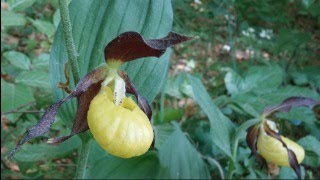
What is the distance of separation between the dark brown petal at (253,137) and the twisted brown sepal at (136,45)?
782mm

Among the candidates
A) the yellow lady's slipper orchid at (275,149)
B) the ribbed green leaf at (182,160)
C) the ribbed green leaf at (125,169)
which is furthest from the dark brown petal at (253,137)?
the ribbed green leaf at (125,169)

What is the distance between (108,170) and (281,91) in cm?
97

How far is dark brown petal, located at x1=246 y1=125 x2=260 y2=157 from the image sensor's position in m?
1.48

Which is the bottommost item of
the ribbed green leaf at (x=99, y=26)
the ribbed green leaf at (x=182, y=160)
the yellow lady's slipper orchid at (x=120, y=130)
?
the ribbed green leaf at (x=182, y=160)

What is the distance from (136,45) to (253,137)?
842mm

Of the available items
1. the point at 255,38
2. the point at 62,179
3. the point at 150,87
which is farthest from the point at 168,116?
the point at 255,38

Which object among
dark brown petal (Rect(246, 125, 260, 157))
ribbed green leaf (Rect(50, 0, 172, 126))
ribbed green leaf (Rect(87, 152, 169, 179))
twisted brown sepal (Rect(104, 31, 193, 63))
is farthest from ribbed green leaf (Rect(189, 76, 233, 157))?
twisted brown sepal (Rect(104, 31, 193, 63))

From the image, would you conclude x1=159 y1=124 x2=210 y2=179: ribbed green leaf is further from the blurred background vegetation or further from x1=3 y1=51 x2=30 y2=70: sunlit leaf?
x1=3 y1=51 x2=30 y2=70: sunlit leaf

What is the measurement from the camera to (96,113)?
2.78 feet

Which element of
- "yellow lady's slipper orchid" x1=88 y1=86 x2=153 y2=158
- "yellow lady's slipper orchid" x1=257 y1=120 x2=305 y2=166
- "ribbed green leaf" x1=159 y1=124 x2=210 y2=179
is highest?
"yellow lady's slipper orchid" x1=88 y1=86 x2=153 y2=158

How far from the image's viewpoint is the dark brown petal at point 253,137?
148 cm

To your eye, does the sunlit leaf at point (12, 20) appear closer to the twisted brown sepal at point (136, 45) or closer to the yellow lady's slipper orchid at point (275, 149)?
the twisted brown sepal at point (136, 45)

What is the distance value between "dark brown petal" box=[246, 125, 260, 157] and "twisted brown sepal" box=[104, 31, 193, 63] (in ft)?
2.56

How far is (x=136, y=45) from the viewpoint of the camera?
0.83m
